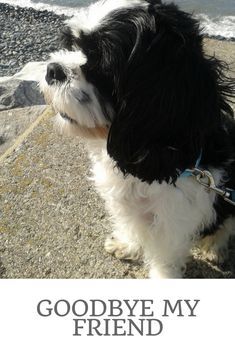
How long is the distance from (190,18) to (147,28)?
232mm

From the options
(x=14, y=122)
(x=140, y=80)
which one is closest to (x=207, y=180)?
(x=140, y=80)

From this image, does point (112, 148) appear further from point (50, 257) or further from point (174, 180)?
point (50, 257)

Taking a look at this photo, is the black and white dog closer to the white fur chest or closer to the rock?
the white fur chest

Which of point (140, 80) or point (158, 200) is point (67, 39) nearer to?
point (140, 80)

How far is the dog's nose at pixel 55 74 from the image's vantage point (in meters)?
1.91

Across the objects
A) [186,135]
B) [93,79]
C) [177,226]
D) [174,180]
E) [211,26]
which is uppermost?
[93,79]

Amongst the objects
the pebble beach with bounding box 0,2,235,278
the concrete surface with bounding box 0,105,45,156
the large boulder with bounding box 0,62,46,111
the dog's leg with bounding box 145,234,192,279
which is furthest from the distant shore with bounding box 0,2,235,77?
the dog's leg with bounding box 145,234,192,279

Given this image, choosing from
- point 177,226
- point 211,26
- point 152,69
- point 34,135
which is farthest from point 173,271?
point 211,26

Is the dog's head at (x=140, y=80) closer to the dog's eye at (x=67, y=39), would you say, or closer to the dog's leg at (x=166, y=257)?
the dog's eye at (x=67, y=39)

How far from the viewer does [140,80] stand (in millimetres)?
1876

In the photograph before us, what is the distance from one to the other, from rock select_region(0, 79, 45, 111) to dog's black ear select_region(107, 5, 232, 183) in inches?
121

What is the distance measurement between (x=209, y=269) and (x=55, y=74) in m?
1.44

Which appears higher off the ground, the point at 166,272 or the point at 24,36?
the point at 166,272

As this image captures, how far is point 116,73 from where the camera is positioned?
6.06ft
